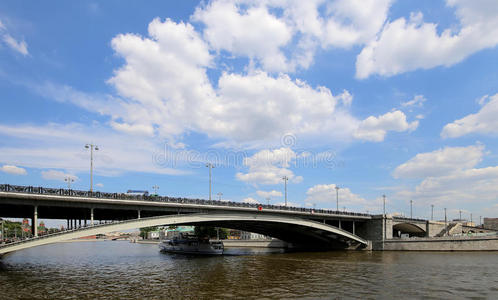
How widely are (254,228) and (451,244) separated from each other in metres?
40.7

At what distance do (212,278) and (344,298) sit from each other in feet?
49.4

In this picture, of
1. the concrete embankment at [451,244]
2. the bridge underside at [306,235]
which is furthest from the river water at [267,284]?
the bridge underside at [306,235]

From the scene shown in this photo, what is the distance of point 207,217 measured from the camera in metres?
51.1

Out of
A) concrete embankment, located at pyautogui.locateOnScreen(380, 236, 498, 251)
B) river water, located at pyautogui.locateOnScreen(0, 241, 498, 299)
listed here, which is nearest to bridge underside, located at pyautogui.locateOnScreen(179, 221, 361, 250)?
concrete embankment, located at pyautogui.locateOnScreen(380, 236, 498, 251)

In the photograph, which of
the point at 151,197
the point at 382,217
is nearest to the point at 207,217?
the point at 151,197

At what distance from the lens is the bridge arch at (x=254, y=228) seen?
35969mm

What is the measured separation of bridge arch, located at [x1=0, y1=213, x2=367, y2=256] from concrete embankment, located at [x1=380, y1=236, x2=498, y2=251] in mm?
9040

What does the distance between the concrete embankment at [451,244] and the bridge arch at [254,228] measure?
9040 millimetres

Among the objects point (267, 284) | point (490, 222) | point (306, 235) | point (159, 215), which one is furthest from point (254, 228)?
point (490, 222)

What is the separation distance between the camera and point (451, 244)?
233ft

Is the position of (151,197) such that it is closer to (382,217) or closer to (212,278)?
(212,278)

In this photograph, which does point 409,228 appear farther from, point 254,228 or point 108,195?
point 108,195

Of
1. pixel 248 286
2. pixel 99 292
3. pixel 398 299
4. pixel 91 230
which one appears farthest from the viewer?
pixel 91 230

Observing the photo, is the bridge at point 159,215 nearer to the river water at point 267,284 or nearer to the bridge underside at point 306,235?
the bridge underside at point 306,235
